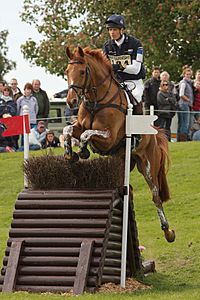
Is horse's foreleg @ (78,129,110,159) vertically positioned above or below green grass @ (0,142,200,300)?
above

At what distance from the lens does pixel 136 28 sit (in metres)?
33.9

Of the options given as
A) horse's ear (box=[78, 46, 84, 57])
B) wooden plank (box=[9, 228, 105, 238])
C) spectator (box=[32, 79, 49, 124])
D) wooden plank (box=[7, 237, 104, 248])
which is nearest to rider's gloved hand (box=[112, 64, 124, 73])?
horse's ear (box=[78, 46, 84, 57])

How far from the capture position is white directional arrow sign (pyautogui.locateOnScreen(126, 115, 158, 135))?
11539mm

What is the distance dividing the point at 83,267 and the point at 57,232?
603 mm

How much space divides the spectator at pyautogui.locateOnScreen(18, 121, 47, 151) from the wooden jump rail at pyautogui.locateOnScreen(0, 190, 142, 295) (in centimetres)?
971

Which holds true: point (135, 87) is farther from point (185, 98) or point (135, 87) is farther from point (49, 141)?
point (185, 98)

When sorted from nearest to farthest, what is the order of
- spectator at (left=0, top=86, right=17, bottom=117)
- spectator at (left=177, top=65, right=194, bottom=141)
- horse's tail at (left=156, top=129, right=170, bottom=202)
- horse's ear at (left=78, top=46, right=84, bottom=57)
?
horse's ear at (left=78, top=46, right=84, bottom=57), horse's tail at (left=156, top=129, right=170, bottom=202), spectator at (left=0, top=86, right=17, bottom=117), spectator at (left=177, top=65, right=194, bottom=141)

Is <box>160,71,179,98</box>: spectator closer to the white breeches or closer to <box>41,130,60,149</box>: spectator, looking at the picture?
<box>41,130,60,149</box>: spectator

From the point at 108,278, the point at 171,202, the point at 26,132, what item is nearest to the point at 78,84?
the point at 26,132

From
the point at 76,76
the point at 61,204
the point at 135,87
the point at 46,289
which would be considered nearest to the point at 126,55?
A: the point at 135,87

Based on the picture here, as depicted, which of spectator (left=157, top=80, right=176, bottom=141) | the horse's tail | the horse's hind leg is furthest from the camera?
spectator (left=157, top=80, right=176, bottom=141)

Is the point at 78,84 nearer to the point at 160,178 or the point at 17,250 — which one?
the point at 17,250

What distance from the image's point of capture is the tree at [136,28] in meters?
32.8

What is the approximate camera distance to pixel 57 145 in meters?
22.1
